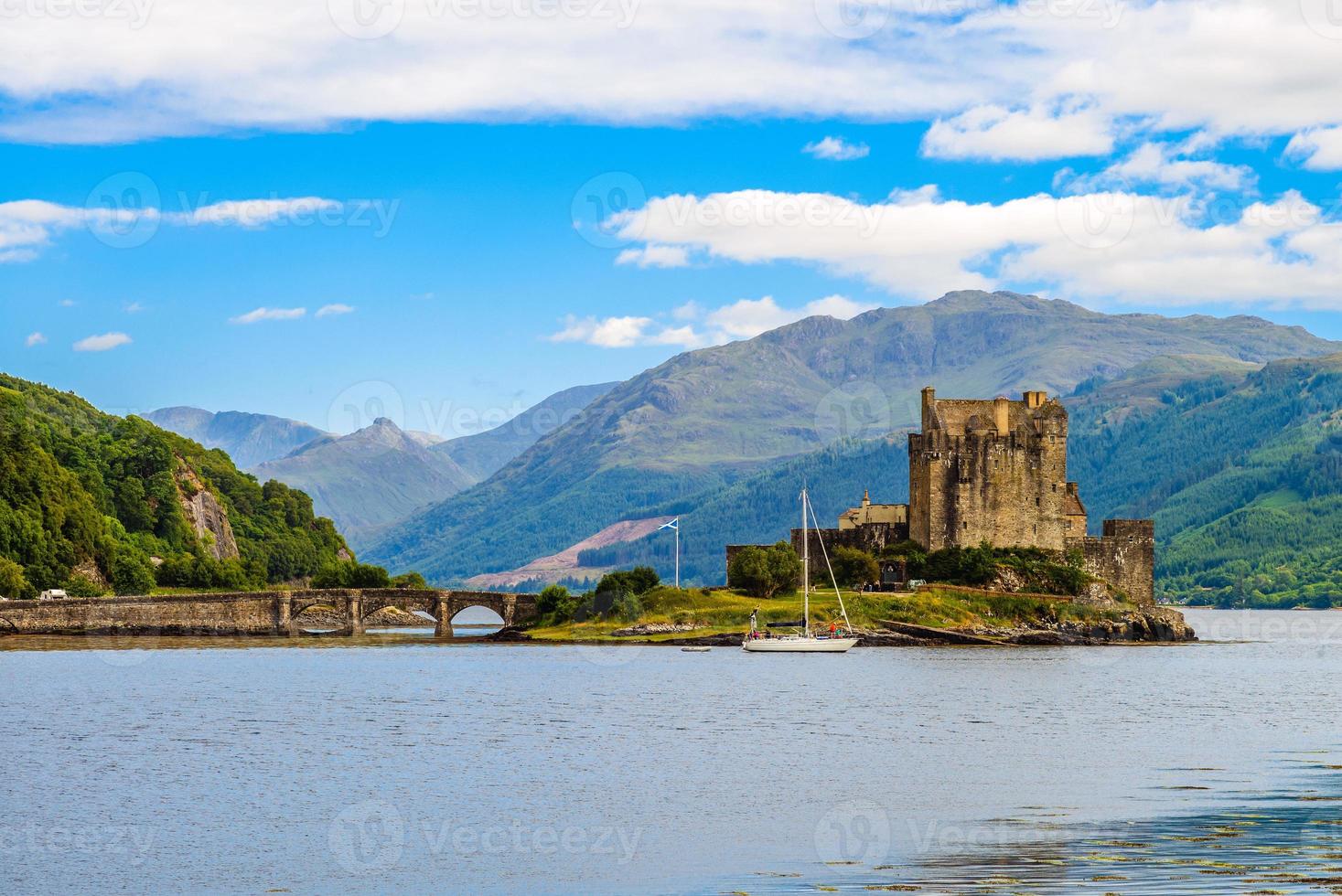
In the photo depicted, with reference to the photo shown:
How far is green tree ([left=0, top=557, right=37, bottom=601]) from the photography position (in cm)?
14538

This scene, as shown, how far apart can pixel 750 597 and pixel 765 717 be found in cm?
5885

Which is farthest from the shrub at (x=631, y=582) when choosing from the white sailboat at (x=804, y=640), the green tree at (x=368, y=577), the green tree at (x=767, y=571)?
the green tree at (x=368, y=577)

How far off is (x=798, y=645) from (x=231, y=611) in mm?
56721

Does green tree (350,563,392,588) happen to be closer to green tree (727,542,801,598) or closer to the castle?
green tree (727,542,801,598)

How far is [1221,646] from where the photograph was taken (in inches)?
5842

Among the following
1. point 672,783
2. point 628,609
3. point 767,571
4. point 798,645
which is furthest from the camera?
point 628,609

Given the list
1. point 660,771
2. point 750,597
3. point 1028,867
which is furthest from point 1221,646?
point 1028,867

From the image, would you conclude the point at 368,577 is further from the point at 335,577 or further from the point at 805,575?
the point at 805,575

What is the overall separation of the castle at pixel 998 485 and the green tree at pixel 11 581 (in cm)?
6791

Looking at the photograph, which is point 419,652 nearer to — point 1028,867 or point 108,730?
point 108,730

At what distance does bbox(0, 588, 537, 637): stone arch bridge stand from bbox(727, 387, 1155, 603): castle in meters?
37.4

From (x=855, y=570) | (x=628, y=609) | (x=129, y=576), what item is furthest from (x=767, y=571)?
(x=129, y=576)

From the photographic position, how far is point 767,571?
131750 mm

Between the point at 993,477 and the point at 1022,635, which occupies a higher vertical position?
the point at 993,477
